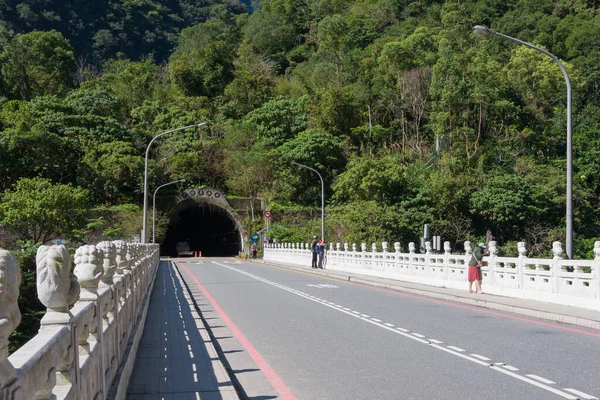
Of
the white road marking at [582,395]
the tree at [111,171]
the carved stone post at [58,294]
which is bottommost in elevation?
the white road marking at [582,395]

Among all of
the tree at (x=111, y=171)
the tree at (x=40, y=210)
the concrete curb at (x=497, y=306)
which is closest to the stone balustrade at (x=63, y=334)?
the concrete curb at (x=497, y=306)

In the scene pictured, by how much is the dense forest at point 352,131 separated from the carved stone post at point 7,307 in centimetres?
3483

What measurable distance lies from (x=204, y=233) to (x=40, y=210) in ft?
131

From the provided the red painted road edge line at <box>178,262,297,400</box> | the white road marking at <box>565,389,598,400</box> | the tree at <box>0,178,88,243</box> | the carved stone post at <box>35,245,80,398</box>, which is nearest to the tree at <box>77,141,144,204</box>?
the tree at <box>0,178,88,243</box>

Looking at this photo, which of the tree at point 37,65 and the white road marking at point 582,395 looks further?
the tree at point 37,65

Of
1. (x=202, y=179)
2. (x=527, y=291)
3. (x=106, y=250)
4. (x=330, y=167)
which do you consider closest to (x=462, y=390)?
(x=106, y=250)

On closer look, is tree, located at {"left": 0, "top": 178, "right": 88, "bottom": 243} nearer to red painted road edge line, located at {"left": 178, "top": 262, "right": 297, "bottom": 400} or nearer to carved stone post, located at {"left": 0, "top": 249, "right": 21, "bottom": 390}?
red painted road edge line, located at {"left": 178, "top": 262, "right": 297, "bottom": 400}

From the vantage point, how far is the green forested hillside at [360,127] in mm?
57125

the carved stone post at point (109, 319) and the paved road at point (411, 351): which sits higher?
the carved stone post at point (109, 319)

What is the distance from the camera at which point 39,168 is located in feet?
208

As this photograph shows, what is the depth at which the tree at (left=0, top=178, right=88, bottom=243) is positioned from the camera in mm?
47812

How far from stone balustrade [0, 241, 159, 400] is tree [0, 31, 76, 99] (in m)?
81.5

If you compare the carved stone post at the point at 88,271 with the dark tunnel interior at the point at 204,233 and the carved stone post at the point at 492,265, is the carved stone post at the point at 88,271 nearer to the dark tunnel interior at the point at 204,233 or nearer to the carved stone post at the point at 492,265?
the carved stone post at the point at 492,265

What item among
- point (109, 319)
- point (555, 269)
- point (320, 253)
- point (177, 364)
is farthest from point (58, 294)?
point (320, 253)
